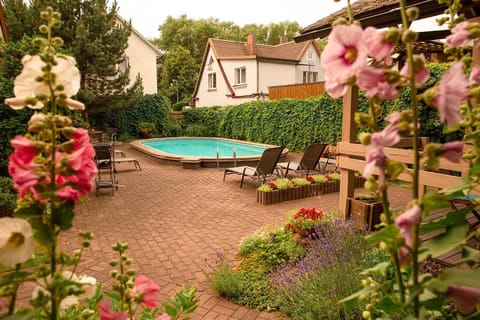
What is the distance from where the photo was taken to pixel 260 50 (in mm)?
29391

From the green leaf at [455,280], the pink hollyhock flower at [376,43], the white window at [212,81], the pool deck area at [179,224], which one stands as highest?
the white window at [212,81]

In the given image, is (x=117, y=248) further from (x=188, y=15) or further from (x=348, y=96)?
(x=188, y=15)

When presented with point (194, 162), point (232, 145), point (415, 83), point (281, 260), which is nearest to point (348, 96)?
point (281, 260)

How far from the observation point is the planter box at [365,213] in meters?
4.52

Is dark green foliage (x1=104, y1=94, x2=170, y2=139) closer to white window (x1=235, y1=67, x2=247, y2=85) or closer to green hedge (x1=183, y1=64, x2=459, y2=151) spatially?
green hedge (x1=183, y1=64, x2=459, y2=151)

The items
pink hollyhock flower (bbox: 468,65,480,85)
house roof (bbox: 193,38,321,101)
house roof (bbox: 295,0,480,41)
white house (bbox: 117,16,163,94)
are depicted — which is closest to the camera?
pink hollyhock flower (bbox: 468,65,480,85)

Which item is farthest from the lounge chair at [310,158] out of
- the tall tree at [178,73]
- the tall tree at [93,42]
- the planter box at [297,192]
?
the tall tree at [178,73]

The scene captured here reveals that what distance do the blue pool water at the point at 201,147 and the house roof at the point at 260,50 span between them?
9058 mm

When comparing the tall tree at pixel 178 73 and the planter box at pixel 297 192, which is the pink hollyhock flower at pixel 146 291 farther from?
the tall tree at pixel 178 73

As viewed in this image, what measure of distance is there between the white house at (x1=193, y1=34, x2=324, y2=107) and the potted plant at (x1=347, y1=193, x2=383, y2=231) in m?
19.7

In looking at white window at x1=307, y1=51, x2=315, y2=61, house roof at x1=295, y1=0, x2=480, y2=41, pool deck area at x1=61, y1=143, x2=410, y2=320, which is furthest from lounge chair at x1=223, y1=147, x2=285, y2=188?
white window at x1=307, y1=51, x2=315, y2=61

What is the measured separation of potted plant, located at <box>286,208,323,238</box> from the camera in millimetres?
4801

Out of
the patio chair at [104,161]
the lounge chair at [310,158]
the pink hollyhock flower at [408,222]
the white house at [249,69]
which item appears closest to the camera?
the pink hollyhock flower at [408,222]

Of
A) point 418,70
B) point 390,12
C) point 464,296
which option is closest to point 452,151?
point 418,70
